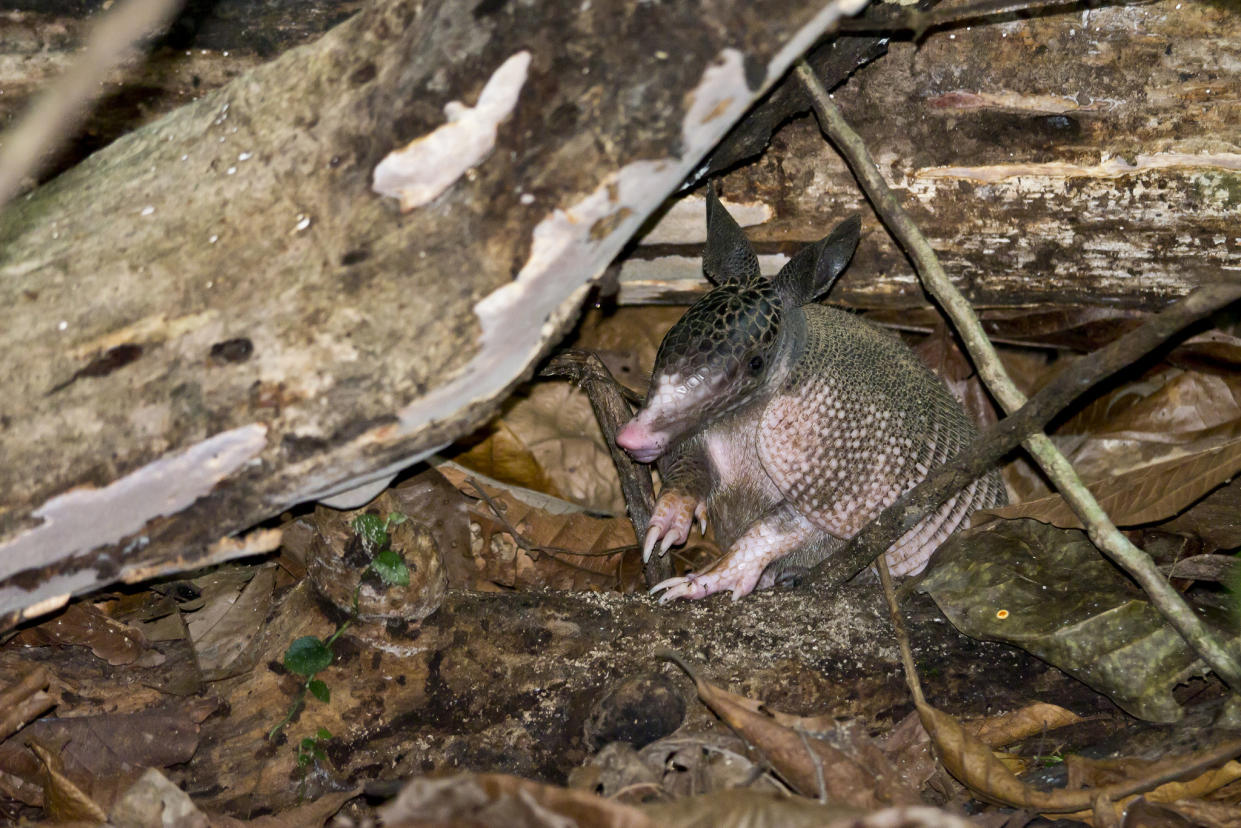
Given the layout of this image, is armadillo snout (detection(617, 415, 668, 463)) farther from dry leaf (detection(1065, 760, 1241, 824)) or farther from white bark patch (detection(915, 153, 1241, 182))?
dry leaf (detection(1065, 760, 1241, 824))

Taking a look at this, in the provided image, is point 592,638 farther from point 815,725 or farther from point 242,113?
point 242,113

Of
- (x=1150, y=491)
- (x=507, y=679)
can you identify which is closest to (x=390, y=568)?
(x=507, y=679)

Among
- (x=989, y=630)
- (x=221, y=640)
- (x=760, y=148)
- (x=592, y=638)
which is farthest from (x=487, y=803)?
(x=760, y=148)

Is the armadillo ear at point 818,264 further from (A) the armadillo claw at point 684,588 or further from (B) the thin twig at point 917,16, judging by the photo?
(A) the armadillo claw at point 684,588

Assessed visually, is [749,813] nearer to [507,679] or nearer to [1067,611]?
[507,679]

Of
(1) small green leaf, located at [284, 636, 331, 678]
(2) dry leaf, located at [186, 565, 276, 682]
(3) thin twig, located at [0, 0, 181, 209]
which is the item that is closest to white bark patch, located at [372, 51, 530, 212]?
(3) thin twig, located at [0, 0, 181, 209]

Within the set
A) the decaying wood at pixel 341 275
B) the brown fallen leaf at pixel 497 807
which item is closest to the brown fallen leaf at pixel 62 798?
the decaying wood at pixel 341 275

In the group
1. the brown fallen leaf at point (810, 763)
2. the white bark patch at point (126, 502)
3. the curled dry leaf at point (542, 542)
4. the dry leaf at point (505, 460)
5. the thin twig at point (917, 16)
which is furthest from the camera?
the dry leaf at point (505, 460)
